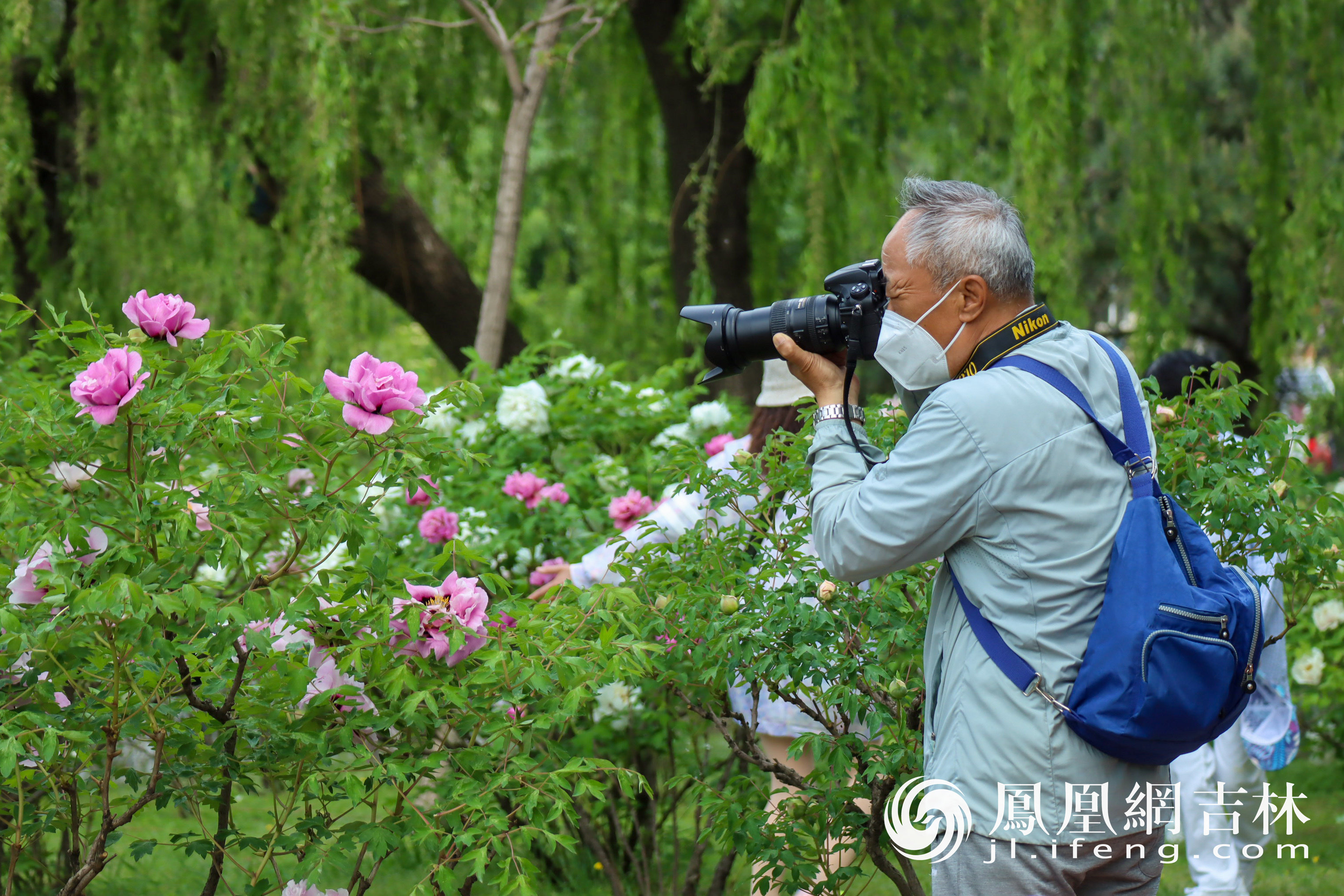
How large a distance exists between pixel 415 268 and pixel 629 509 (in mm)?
3499

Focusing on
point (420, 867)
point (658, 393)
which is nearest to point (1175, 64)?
point (658, 393)

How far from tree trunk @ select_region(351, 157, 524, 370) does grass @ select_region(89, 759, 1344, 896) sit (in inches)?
103

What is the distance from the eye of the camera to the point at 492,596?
320 cm

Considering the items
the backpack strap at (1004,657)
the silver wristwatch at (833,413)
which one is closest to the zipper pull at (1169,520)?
the backpack strap at (1004,657)

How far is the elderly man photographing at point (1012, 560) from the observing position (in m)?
1.73

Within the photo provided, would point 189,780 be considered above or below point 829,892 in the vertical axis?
above

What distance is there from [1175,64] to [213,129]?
456 centimetres

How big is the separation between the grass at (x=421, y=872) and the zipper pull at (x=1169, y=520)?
216 centimetres

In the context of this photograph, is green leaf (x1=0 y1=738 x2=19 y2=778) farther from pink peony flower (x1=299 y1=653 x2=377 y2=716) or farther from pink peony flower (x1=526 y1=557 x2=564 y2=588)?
pink peony flower (x1=526 y1=557 x2=564 y2=588)

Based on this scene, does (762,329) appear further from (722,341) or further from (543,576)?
(543,576)

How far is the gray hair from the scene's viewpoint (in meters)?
1.87

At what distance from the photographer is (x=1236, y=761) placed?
397cm

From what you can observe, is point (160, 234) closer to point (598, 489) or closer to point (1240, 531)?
point (598, 489)

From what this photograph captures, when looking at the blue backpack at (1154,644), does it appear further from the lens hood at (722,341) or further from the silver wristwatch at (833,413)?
the lens hood at (722,341)
